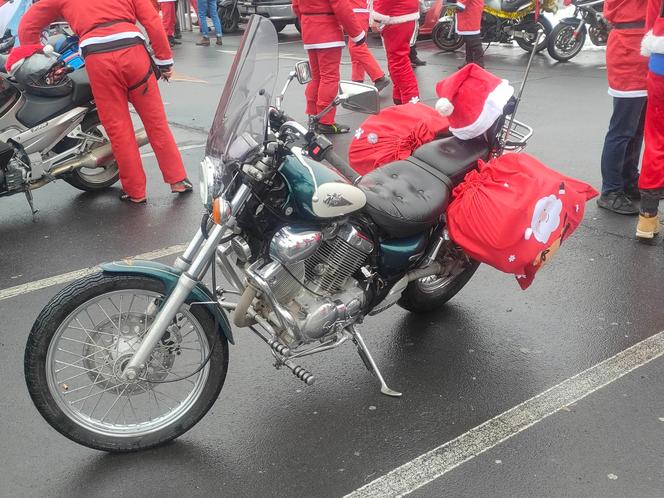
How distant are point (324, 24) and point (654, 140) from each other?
360 centimetres

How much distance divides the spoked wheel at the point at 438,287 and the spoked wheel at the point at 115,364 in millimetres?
1292

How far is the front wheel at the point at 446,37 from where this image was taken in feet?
42.0

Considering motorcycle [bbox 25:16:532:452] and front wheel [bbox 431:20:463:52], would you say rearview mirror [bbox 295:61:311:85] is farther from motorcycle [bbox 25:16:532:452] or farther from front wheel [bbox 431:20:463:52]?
front wheel [bbox 431:20:463:52]

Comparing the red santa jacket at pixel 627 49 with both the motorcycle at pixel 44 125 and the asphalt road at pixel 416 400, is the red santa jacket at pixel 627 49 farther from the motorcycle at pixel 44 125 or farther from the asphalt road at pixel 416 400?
the motorcycle at pixel 44 125

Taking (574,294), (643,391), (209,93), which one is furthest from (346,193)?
(209,93)

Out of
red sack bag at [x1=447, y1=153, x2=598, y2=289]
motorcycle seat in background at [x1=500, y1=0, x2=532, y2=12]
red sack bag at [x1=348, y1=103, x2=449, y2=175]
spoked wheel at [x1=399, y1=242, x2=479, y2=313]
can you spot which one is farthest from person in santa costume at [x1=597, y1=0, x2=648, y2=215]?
motorcycle seat in background at [x1=500, y1=0, x2=532, y2=12]

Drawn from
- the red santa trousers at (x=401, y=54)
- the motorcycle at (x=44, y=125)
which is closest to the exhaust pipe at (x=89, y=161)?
the motorcycle at (x=44, y=125)

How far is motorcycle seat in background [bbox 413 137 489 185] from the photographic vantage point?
139 inches

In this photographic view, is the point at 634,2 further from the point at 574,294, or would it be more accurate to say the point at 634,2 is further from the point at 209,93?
the point at 209,93

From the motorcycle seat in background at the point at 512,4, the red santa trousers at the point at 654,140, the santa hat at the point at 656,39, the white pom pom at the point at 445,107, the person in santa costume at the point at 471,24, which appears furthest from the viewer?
the motorcycle seat in background at the point at 512,4

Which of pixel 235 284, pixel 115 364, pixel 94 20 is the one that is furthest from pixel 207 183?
pixel 94 20

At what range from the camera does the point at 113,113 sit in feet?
18.9

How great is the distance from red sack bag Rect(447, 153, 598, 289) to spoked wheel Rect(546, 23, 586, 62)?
30.3 ft

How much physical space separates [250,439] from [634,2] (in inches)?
155
